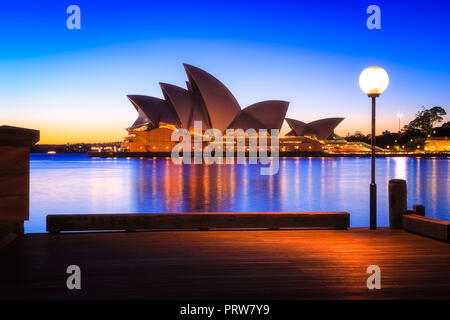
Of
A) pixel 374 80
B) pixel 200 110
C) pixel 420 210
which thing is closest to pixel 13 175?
pixel 374 80

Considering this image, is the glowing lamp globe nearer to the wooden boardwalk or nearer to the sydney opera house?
the wooden boardwalk

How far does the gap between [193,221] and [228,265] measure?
1788 mm

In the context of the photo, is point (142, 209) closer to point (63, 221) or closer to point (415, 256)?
point (63, 221)

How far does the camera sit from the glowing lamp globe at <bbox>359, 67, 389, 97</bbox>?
5543 mm

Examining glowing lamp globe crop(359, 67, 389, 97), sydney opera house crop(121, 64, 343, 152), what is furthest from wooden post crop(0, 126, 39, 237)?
sydney opera house crop(121, 64, 343, 152)

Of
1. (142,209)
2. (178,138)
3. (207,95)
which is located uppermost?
(207,95)

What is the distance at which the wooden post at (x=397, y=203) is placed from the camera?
5.32 m

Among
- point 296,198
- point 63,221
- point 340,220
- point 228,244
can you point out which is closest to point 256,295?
point 228,244

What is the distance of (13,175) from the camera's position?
12.8ft

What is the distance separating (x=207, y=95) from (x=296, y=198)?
35.8m

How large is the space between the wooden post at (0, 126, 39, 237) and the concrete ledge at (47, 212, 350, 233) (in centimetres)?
101

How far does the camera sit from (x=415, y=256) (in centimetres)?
391
